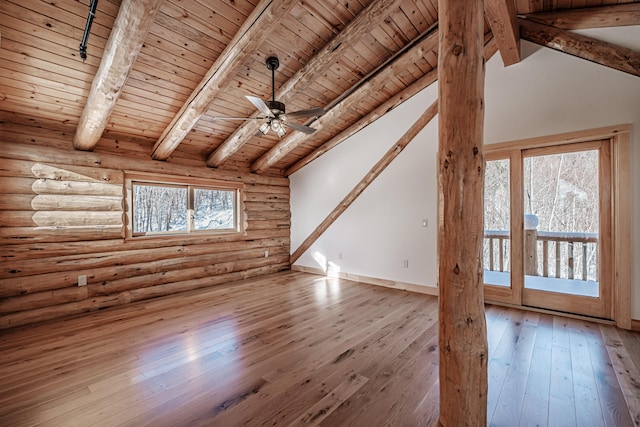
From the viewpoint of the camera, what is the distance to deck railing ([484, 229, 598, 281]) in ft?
11.4

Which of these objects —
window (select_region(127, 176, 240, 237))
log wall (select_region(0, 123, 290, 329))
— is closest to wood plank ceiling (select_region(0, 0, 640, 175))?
log wall (select_region(0, 123, 290, 329))

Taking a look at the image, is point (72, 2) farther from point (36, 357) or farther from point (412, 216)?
point (412, 216)

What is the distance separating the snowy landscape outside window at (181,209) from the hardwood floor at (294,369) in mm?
1536

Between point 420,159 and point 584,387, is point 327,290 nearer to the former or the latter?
point 420,159

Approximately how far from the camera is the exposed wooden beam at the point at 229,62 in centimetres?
276

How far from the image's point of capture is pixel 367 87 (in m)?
4.21

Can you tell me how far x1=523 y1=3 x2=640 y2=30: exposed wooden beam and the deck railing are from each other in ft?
7.73

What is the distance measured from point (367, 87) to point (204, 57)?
7.51 feet

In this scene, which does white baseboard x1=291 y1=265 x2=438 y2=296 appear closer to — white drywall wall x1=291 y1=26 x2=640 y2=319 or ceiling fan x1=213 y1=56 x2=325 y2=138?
white drywall wall x1=291 y1=26 x2=640 y2=319

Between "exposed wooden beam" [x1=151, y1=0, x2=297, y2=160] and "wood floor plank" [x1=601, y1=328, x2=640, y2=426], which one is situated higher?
"exposed wooden beam" [x1=151, y1=0, x2=297, y2=160]

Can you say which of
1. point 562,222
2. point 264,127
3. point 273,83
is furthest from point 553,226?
point 273,83

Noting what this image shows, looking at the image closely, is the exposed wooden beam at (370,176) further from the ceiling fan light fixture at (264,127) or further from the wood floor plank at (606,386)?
the wood floor plank at (606,386)

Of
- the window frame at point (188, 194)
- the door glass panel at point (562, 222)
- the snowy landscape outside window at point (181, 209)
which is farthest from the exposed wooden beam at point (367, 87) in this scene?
the door glass panel at point (562, 222)

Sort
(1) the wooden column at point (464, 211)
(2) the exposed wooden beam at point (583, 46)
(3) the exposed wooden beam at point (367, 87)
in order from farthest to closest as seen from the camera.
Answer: (3) the exposed wooden beam at point (367, 87), (2) the exposed wooden beam at point (583, 46), (1) the wooden column at point (464, 211)
